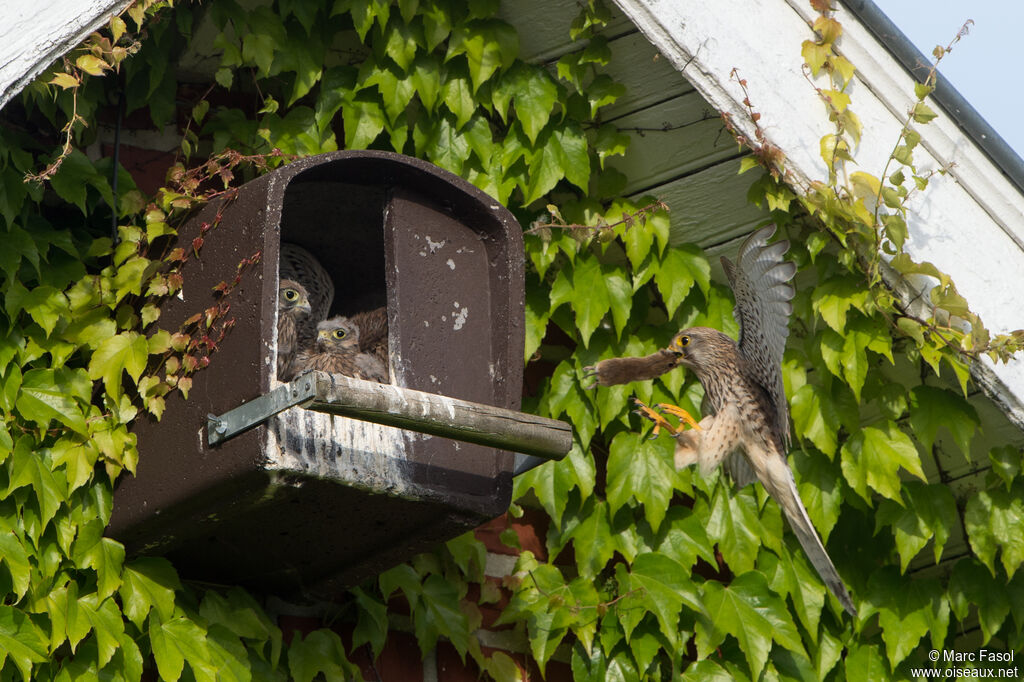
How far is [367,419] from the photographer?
2.60 meters

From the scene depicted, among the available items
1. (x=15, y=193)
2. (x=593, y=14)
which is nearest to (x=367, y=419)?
(x=15, y=193)

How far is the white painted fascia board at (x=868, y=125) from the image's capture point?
3.16 meters

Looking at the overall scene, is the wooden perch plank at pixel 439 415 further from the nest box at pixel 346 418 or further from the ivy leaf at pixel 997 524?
the ivy leaf at pixel 997 524

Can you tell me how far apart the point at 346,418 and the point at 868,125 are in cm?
126

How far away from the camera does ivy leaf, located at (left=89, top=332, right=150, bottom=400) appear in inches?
113

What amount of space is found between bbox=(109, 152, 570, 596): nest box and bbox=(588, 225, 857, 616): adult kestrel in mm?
331

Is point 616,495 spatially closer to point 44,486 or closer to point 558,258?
point 558,258

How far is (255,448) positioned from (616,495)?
3.64 ft

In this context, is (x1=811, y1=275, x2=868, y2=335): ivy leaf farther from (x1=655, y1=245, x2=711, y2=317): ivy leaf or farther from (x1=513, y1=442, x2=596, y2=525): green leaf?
(x1=513, y1=442, x2=596, y2=525): green leaf

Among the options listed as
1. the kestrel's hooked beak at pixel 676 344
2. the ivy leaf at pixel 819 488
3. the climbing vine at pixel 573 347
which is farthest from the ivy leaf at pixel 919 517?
the kestrel's hooked beak at pixel 676 344

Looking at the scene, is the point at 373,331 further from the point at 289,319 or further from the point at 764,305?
the point at 764,305

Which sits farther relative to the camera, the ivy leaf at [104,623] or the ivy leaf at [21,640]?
the ivy leaf at [104,623]

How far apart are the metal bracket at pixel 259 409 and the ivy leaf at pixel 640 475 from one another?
1.10 m

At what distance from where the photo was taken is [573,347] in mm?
3717
